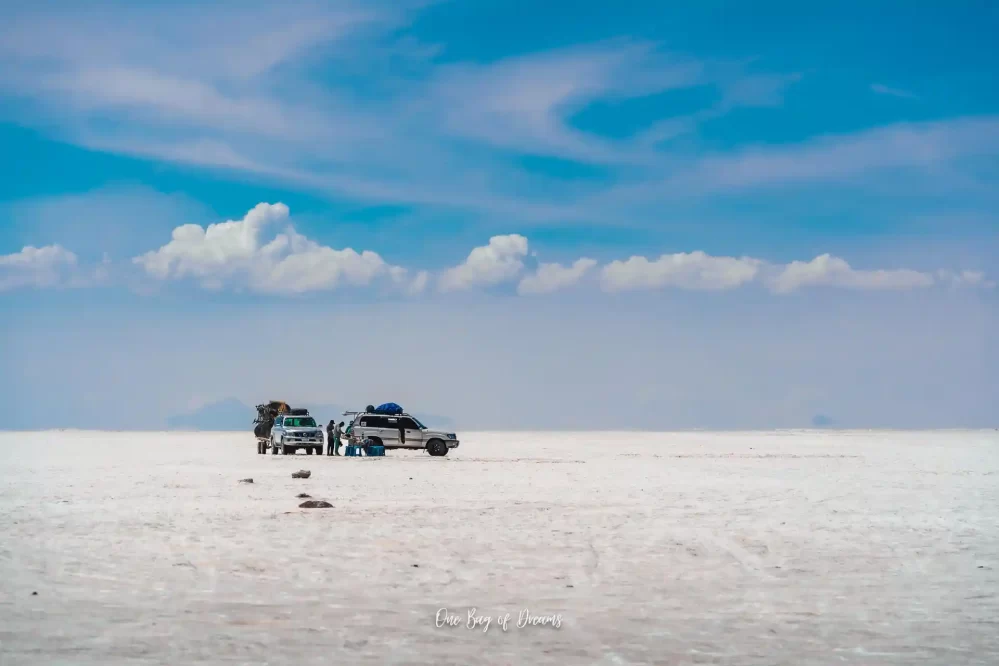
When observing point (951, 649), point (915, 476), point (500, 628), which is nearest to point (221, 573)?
point (500, 628)

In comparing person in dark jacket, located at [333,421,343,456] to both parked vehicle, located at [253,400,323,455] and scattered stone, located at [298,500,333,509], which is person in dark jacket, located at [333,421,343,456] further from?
scattered stone, located at [298,500,333,509]

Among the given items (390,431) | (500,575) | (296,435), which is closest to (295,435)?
(296,435)

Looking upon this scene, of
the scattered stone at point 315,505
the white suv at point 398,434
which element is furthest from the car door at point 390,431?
the scattered stone at point 315,505

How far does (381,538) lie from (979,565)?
884 cm

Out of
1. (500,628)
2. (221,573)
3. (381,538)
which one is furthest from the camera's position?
(381,538)

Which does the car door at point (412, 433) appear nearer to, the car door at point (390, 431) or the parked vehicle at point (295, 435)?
the car door at point (390, 431)

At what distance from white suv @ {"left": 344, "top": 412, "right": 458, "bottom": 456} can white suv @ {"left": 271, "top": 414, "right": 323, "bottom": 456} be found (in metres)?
2.31

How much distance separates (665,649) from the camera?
345 inches

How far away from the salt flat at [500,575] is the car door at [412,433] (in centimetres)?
1985

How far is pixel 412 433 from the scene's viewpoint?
45562 mm

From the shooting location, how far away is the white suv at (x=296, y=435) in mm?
46344

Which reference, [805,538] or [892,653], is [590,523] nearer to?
[805,538]

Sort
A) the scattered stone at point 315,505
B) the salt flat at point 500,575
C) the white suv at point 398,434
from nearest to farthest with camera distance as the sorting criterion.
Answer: the salt flat at point 500,575 < the scattered stone at point 315,505 < the white suv at point 398,434

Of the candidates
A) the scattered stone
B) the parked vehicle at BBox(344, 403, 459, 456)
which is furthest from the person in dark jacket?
the scattered stone
